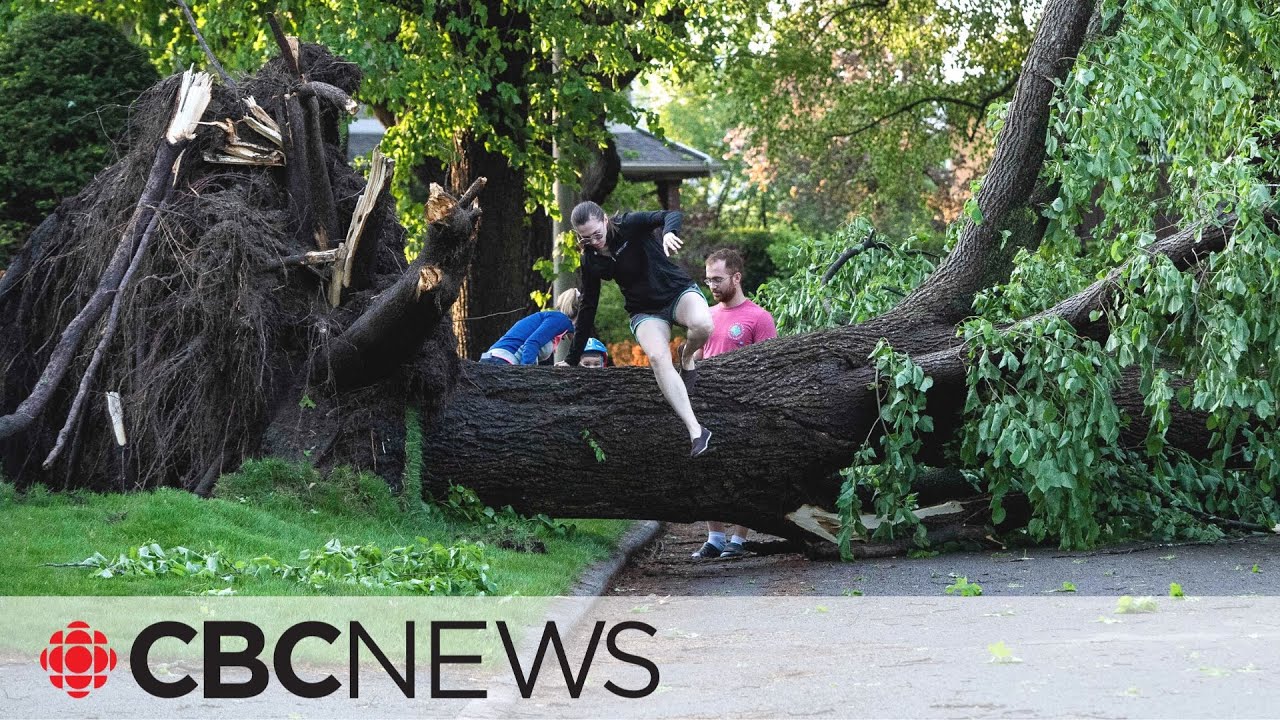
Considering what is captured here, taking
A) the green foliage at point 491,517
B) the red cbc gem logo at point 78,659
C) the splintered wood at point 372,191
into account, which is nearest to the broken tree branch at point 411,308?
the splintered wood at point 372,191

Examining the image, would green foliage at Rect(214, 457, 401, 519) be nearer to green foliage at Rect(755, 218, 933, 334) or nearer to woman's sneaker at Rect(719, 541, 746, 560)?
woman's sneaker at Rect(719, 541, 746, 560)

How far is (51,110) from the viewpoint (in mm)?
13125

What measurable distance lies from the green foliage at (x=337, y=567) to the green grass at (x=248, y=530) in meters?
0.08

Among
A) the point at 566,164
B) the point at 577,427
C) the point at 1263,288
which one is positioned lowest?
the point at 577,427

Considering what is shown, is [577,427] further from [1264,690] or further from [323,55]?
[1264,690]

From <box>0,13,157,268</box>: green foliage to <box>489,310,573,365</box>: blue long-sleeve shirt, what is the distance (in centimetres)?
474

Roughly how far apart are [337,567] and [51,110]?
813cm

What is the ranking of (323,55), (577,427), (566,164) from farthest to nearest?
(566,164), (323,55), (577,427)

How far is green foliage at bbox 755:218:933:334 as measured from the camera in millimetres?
11102

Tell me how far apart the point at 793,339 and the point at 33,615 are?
533 cm

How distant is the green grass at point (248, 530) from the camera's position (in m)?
6.22

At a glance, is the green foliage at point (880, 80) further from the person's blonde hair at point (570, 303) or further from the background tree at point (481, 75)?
the person's blonde hair at point (570, 303)

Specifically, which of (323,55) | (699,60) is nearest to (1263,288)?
(323,55)

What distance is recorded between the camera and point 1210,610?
6.27 m
